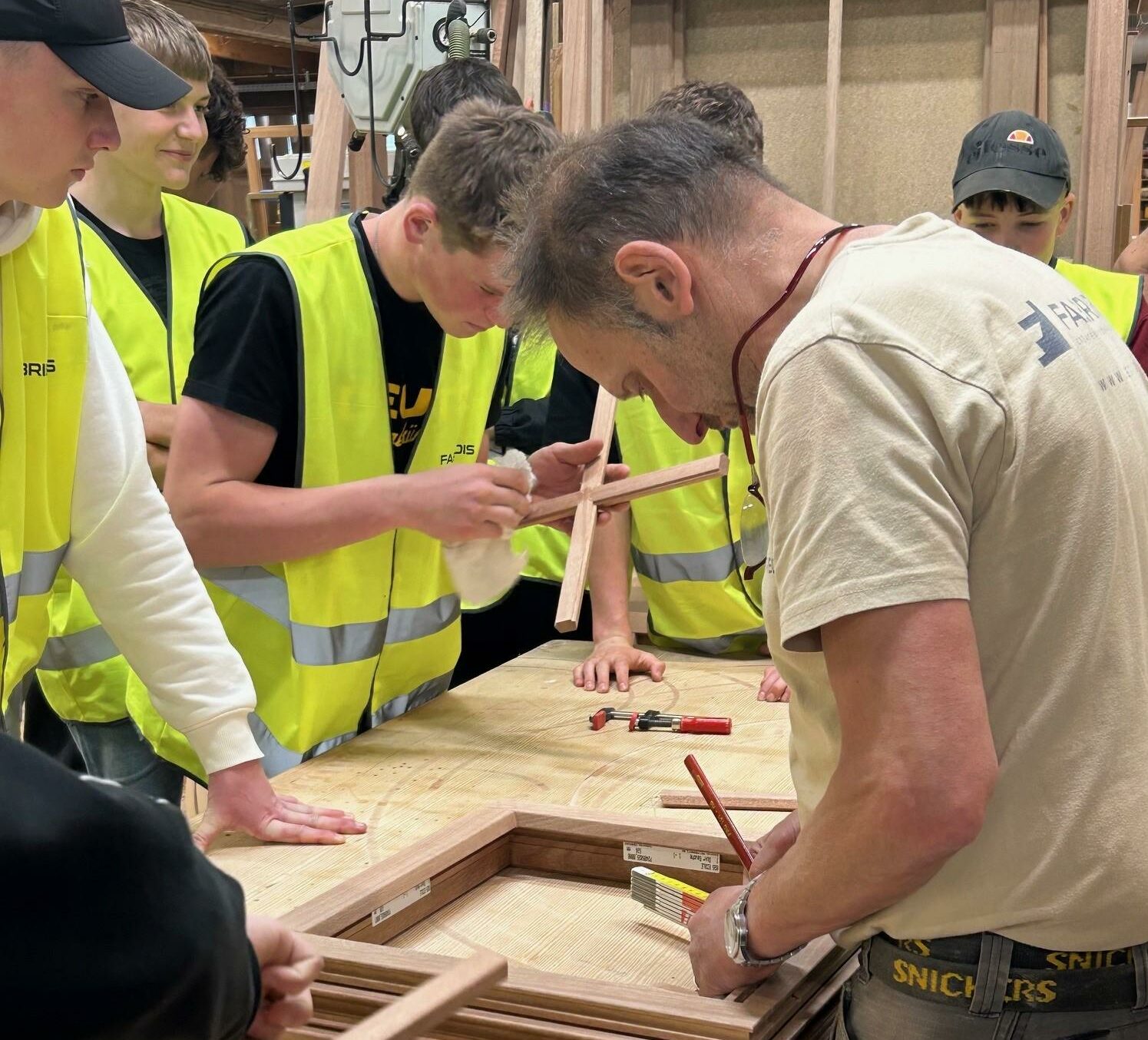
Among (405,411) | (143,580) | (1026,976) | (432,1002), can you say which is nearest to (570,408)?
(405,411)

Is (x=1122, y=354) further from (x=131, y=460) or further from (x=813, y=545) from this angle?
(x=131, y=460)

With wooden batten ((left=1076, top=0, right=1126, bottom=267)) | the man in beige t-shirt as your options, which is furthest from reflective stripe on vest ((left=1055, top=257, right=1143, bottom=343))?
the man in beige t-shirt

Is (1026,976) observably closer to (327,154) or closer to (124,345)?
(124,345)

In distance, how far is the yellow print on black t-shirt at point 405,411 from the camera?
235cm

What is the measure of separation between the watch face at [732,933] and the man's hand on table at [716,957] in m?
0.01

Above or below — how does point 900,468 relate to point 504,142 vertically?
below

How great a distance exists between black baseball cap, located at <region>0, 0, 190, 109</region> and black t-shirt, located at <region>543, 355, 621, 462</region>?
146 centimetres

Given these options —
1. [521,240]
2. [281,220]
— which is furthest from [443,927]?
[281,220]

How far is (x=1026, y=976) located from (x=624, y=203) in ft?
2.61

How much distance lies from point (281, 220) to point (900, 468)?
4713 mm

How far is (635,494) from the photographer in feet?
8.13

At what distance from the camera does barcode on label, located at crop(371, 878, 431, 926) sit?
1.62 metres

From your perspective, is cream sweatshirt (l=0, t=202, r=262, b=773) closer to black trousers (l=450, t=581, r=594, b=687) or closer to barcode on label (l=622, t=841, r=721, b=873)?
barcode on label (l=622, t=841, r=721, b=873)

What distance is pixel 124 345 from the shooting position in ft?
9.89
